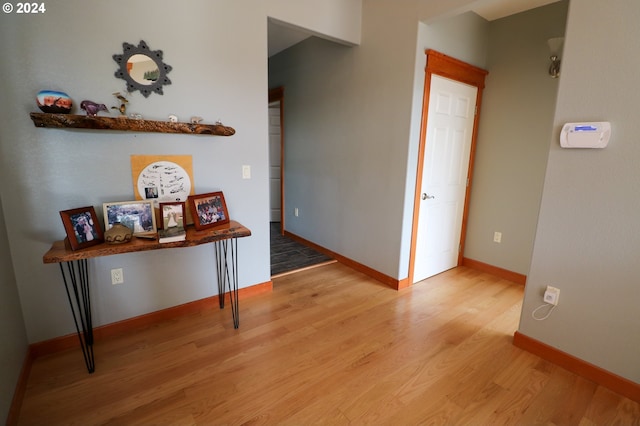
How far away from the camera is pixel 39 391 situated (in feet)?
5.32

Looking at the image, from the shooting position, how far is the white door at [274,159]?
201 inches

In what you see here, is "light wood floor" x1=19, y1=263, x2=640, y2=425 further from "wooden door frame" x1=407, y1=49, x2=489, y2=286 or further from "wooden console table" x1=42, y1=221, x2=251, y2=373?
"wooden door frame" x1=407, y1=49, x2=489, y2=286

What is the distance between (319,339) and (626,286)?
1.81 meters

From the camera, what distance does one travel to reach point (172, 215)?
2.05 meters

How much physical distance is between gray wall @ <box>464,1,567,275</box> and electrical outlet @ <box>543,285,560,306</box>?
4.15ft

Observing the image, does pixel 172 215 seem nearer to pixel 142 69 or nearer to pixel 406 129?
pixel 142 69

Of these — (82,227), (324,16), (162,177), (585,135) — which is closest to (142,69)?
(162,177)

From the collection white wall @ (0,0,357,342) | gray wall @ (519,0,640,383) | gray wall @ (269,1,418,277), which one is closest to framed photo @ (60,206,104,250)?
white wall @ (0,0,357,342)

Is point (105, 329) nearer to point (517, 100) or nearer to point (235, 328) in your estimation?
point (235, 328)

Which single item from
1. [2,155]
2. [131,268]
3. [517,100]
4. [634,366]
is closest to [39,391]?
[131,268]

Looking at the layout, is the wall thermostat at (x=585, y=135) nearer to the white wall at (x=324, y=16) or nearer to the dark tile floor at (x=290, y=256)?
the white wall at (x=324, y=16)

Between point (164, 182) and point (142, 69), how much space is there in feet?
2.44

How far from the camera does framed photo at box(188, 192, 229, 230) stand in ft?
6.86

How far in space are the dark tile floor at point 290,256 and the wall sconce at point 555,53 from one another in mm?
2853
